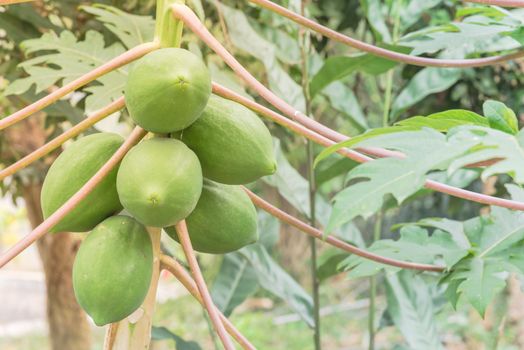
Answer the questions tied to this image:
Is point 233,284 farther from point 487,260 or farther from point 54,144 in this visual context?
point 54,144

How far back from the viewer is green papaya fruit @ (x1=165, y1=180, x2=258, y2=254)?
70 centimetres

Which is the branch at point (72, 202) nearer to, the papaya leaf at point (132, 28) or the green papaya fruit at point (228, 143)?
the green papaya fruit at point (228, 143)

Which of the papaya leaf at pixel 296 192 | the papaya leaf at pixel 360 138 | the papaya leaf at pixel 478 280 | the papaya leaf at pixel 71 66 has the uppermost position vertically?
the papaya leaf at pixel 360 138

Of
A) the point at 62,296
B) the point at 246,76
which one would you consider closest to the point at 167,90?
the point at 246,76

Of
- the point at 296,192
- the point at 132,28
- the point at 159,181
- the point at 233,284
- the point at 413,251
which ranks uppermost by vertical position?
the point at 159,181

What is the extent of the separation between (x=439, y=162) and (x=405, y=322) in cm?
85

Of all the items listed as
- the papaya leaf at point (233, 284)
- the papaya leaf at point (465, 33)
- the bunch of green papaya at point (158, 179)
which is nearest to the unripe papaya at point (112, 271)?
the bunch of green papaya at point (158, 179)

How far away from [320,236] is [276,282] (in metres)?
0.58

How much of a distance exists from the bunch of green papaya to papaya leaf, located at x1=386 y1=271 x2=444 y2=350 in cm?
67

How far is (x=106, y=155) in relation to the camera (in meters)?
0.69

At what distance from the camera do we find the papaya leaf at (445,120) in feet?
2.10

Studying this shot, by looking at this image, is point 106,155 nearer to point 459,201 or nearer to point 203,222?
point 203,222

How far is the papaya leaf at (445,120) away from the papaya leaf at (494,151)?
2.3 inches

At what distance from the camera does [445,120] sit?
66 cm
